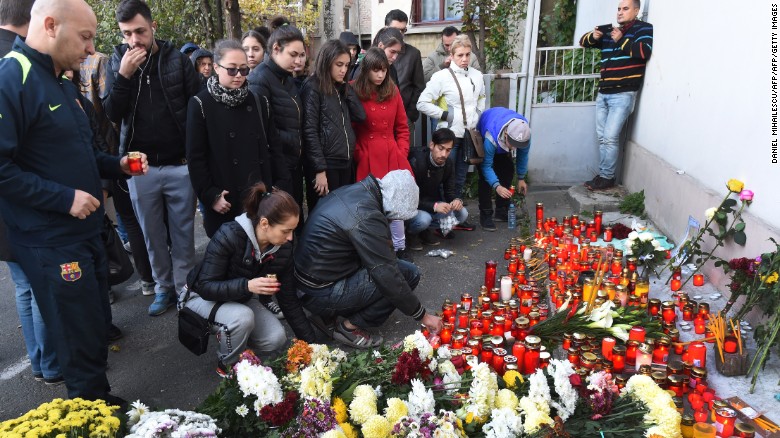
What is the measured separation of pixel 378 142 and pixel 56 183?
3.13 meters

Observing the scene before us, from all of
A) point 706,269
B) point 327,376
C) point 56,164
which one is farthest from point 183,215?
point 706,269

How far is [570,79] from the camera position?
7.43 metres

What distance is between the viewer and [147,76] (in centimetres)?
382

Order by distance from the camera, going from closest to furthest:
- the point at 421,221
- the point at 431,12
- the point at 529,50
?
the point at 421,221, the point at 529,50, the point at 431,12

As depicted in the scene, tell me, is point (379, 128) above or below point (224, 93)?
below

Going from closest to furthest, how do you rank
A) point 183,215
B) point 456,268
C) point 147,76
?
point 147,76 → point 183,215 → point 456,268

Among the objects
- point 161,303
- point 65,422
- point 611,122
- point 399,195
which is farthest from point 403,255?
point 65,422

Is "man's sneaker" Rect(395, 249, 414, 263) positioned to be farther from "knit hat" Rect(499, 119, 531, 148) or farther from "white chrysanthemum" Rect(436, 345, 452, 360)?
"white chrysanthemum" Rect(436, 345, 452, 360)

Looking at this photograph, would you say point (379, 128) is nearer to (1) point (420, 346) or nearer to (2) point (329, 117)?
(2) point (329, 117)

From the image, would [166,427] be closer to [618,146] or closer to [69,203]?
[69,203]

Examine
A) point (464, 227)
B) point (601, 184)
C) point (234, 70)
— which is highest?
point (234, 70)

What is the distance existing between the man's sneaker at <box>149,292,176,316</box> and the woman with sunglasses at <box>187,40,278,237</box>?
0.67 m

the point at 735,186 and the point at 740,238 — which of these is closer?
the point at 740,238

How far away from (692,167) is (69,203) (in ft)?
15.2
